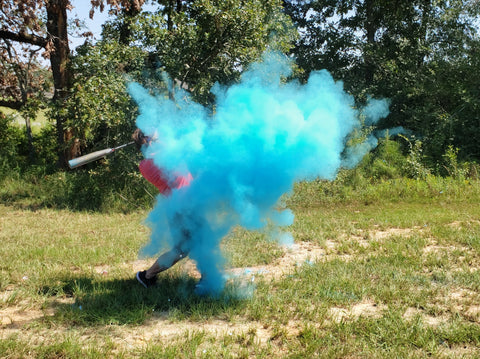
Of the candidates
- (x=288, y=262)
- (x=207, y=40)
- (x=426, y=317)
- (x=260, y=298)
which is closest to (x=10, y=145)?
Result: (x=207, y=40)

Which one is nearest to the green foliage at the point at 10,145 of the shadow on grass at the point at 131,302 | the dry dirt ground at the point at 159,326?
the shadow on grass at the point at 131,302

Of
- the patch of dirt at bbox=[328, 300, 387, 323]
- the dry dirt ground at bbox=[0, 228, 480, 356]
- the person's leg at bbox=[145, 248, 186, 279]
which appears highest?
the person's leg at bbox=[145, 248, 186, 279]

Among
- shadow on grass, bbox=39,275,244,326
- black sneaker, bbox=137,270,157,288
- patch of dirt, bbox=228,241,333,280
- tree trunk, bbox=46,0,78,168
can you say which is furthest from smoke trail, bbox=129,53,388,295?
tree trunk, bbox=46,0,78,168

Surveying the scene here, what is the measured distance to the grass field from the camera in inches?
135

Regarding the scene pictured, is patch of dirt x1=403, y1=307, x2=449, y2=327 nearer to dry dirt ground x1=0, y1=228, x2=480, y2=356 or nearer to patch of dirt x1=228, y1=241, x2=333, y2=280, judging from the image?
dry dirt ground x1=0, y1=228, x2=480, y2=356

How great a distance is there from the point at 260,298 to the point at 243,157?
1.41 metres

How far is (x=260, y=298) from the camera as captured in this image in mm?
4297

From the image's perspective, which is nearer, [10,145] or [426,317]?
[426,317]

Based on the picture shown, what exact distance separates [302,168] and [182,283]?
1.82m

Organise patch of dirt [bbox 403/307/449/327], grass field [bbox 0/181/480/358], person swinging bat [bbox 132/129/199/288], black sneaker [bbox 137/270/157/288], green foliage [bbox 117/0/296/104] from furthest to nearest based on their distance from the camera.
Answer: green foliage [bbox 117/0/296/104], black sneaker [bbox 137/270/157/288], person swinging bat [bbox 132/129/199/288], patch of dirt [bbox 403/307/449/327], grass field [bbox 0/181/480/358]

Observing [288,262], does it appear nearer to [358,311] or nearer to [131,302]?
[358,311]

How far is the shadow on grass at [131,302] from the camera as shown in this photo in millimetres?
3939

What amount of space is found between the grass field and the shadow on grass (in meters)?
0.01

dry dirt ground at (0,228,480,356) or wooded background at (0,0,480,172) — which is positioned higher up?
wooded background at (0,0,480,172)
